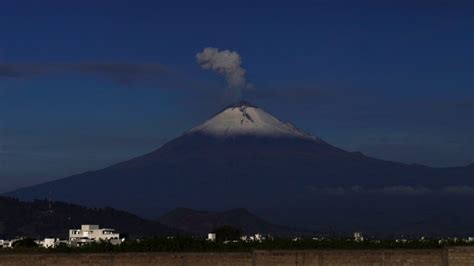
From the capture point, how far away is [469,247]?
144 ft

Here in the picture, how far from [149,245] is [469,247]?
1356 centimetres

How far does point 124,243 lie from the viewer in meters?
47.6

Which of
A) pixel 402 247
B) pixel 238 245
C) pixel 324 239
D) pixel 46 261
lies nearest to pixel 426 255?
pixel 402 247

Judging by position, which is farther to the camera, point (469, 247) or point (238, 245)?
point (238, 245)

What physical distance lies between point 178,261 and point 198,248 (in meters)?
1.32

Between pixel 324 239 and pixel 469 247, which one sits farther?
pixel 324 239

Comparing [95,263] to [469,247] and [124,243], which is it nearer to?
[124,243]

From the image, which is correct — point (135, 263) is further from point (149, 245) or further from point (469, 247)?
point (469, 247)

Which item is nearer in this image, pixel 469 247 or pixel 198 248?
pixel 469 247

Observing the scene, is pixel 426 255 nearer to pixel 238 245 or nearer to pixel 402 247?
pixel 402 247

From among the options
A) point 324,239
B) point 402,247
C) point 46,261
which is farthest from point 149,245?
point 402,247

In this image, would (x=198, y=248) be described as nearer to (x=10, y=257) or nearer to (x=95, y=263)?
(x=95, y=263)

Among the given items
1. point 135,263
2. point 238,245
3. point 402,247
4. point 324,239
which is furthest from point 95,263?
point 402,247

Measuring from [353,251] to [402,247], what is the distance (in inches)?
97.3
